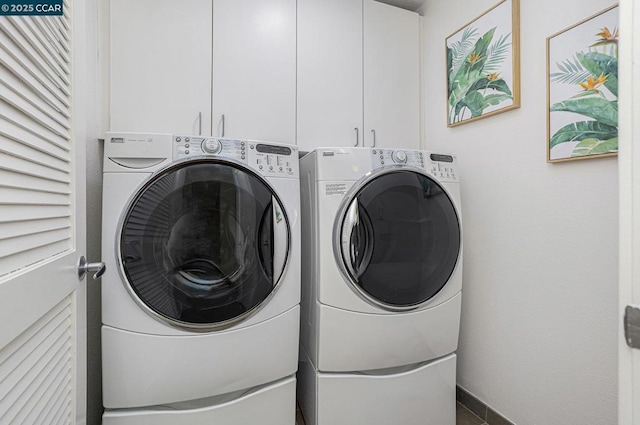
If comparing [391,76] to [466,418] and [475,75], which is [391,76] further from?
[466,418]

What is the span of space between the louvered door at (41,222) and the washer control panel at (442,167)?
1270 millimetres

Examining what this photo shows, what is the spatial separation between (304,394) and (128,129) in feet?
4.85

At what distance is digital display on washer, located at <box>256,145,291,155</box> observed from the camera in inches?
46.4

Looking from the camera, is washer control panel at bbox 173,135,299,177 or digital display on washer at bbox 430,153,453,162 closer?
washer control panel at bbox 173,135,299,177

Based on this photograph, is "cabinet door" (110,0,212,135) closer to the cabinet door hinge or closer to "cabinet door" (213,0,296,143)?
"cabinet door" (213,0,296,143)

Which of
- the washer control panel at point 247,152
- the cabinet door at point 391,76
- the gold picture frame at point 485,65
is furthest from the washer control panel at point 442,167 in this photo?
the washer control panel at point 247,152

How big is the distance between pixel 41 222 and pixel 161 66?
42.3 inches

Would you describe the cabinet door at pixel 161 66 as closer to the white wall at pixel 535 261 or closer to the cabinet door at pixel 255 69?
the cabinet door at pixel 255 69

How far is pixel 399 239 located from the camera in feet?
4.09

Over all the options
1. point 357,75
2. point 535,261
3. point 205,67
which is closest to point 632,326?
point 535,261

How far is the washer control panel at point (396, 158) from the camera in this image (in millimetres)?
1254

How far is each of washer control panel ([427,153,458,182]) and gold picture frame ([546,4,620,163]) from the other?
0.36 meters

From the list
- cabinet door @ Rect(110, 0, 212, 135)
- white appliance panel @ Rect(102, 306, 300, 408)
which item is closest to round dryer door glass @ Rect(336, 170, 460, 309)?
white appliance panel @ Rect(102, 306, 300, 408)

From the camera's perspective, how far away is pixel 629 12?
0.62 m
